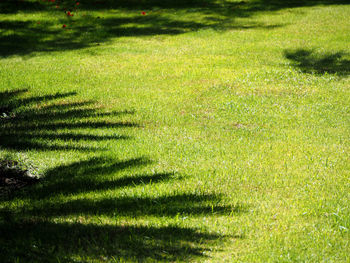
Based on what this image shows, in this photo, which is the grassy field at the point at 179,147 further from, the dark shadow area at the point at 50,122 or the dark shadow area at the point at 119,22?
the dark shadow area at the point at 119,22

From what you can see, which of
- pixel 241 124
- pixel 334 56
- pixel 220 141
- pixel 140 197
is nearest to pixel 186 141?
pixel 220 141

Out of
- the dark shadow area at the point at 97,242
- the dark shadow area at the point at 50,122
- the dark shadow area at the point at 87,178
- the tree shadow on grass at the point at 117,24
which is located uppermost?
the tree shadow on grass at the point at 117,24

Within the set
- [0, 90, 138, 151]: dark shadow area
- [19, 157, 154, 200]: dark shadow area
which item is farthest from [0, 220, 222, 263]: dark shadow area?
[0, 90, 138, 151]: dark shadow area

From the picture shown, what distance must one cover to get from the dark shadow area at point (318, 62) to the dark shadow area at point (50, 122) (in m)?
5.21

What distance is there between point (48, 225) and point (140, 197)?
1.08 meters

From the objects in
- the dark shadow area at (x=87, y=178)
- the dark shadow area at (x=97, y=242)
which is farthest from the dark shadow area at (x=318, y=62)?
the dark shadow area at (x=97, y=242)

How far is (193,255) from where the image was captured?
3.95 m

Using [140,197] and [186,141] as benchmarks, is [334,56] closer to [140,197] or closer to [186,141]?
[186,141]

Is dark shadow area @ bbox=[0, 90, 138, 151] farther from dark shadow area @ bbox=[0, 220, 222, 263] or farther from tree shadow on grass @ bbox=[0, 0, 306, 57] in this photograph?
tree shadow on grass @ bbox=[0, 0, 306, 57]

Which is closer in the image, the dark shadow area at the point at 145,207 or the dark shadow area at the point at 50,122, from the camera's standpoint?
the dark shadow area at the point at 145,207

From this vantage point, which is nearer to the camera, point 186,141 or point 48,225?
point 48,225

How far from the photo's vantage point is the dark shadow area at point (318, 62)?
10.5 meters

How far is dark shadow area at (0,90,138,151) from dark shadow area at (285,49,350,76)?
5214 mm

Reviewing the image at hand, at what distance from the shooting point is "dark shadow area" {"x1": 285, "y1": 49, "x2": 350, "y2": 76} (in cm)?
1052
